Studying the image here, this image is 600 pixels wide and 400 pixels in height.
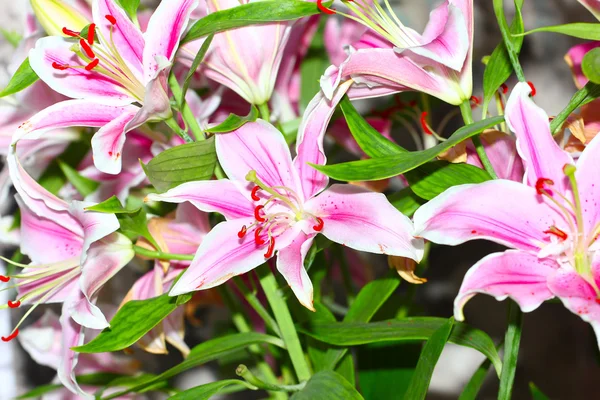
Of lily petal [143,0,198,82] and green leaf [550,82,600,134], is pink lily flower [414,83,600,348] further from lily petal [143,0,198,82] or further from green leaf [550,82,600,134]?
lily petal [143,0,198,82]

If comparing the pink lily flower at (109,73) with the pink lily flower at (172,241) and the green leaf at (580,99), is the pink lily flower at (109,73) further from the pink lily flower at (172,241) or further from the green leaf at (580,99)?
the green leaf at (580,99)

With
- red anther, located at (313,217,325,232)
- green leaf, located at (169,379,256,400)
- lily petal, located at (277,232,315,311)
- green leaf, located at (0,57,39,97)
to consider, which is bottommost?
green leaf, located at (169,379,256,400)

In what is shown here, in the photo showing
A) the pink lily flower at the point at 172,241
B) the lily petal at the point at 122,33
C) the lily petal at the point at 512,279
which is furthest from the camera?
the pink lily flower at the point at 172,241

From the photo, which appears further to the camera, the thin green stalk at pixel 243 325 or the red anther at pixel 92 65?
the thin green stalk at pixel 243 325

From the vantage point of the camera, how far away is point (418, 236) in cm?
56

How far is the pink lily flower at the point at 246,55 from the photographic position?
0.68 m

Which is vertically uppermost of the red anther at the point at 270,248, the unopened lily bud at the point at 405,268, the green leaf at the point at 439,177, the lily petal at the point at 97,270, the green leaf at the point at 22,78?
the green leaf at the point at 22,78

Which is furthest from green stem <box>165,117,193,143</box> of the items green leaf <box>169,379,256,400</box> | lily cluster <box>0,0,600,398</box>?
Answer: green leaf <box>169,379,256,400</box>

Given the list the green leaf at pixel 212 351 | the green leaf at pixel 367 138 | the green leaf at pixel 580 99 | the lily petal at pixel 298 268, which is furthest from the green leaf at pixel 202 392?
the green leaf at pixel 580 99

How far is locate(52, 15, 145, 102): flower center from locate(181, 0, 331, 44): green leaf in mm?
61

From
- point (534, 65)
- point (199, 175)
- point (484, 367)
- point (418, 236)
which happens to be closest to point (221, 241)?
point (199, 175)

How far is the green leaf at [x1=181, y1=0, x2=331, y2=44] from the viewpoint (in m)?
0.63

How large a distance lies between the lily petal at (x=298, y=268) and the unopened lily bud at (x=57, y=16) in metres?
0.26

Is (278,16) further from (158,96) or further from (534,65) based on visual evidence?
(534,65)
